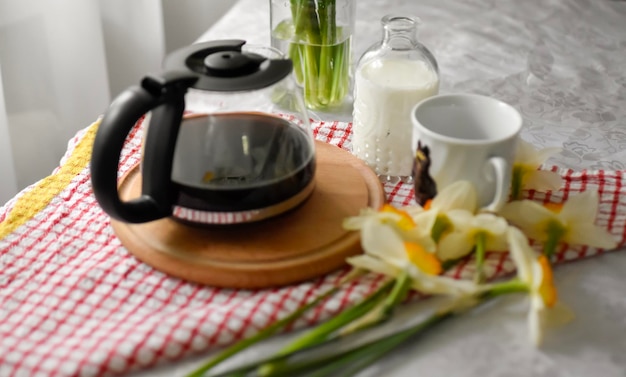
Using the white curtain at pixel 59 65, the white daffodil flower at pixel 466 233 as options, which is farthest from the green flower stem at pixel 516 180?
the white curtain at pixel 59 65

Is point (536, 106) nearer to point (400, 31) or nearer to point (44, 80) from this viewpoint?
point (400, 31)

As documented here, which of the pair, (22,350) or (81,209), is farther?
(81,209)

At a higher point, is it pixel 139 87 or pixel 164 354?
pixel 139 87

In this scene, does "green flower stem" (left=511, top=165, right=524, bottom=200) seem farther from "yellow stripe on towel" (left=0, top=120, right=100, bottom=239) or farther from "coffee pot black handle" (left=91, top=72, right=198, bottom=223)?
"yellow stripe on towel" (left=0, top=120, right=100, bottom=239)

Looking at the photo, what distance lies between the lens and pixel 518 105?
1209 millimetres

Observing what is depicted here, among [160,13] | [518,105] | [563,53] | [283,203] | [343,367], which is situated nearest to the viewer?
[343,367]

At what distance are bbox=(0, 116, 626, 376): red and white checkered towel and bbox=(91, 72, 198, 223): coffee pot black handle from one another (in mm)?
69

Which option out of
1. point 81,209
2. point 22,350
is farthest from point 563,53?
point 22,350

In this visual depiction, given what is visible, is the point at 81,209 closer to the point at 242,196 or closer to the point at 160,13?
the point at 242,196

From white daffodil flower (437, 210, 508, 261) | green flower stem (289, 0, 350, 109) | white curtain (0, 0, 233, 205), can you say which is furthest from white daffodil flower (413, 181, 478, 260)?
white curtain (0, 0, 233, 205)

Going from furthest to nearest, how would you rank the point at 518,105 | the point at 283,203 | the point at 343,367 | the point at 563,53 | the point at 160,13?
the point at 160,13 → the point at 563,53 → the point at 518,105 → the point at 283,203 → the point at 343,367

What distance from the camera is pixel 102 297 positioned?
2.58 ft

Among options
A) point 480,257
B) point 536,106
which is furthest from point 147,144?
point 536,106

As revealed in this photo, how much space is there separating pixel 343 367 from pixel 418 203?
0.79 feet
